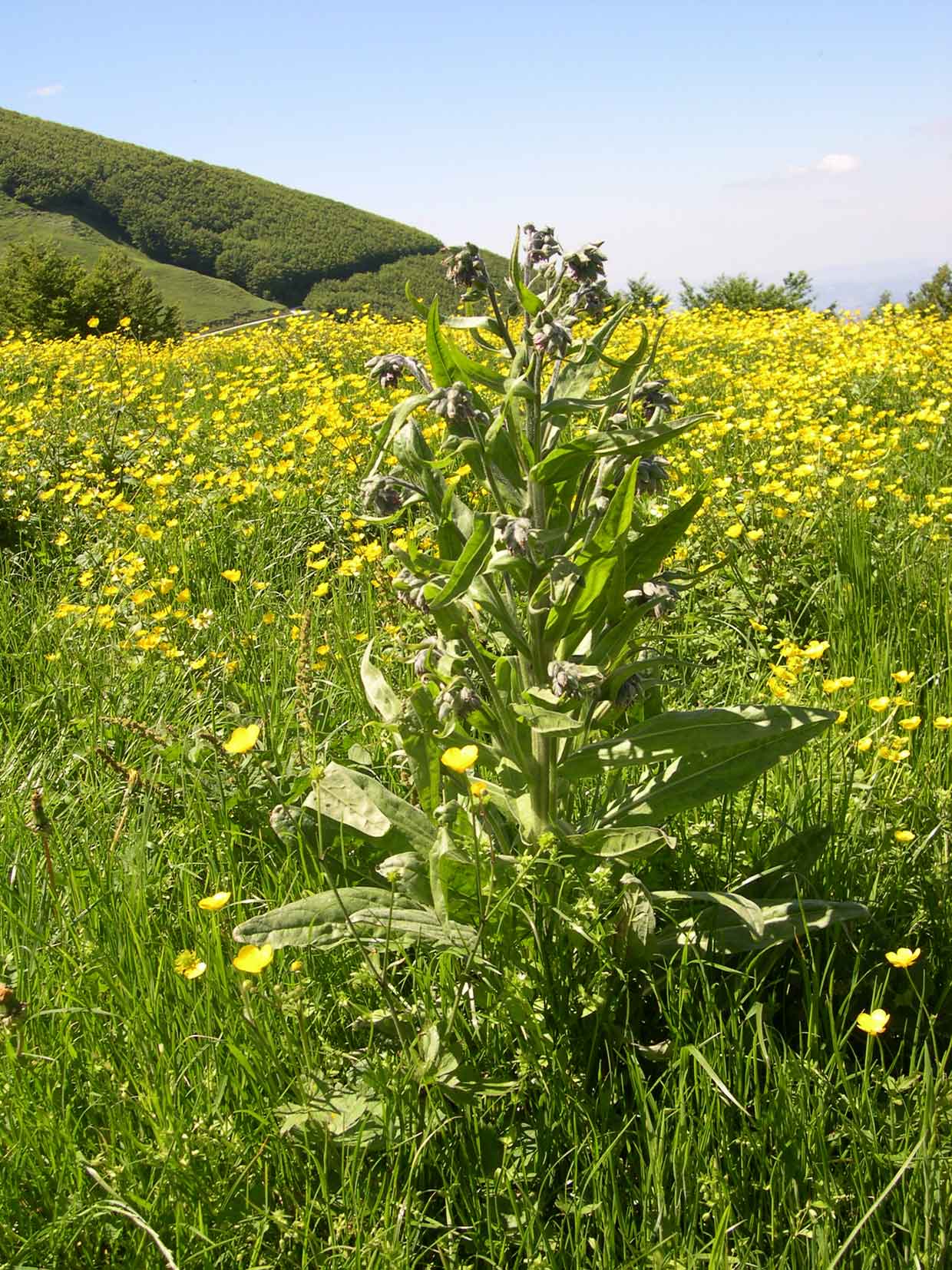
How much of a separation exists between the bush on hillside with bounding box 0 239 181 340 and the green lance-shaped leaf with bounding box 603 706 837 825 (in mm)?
19768

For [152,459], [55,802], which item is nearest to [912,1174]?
[55,802]

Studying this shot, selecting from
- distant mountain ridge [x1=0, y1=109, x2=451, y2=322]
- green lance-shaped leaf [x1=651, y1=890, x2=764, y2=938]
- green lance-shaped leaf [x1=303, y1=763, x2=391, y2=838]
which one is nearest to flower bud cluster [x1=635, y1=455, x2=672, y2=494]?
green lance-shaped leaf [x1=651, y1=890, x2=764, y2=938]

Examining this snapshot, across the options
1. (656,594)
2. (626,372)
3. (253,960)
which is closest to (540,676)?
(656,594)

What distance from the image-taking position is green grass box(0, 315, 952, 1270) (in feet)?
5.02

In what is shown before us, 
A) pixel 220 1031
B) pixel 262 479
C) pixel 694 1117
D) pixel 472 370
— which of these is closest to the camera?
pixel 694 1117

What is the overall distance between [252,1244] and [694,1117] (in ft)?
2.47

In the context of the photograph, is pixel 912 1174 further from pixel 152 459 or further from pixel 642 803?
pixel 152 459

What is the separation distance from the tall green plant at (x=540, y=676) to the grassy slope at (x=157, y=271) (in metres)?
101

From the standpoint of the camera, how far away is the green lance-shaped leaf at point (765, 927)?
77.7 inches

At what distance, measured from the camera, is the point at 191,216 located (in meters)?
116

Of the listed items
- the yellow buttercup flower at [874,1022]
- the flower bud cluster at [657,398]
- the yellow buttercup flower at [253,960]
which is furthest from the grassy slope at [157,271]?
the yellow buttercup flower at [874,1022]

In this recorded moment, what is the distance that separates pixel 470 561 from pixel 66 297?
22.2 meters

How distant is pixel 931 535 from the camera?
405cm

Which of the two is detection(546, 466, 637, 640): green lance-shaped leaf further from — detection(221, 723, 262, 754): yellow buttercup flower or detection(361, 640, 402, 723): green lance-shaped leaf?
detection(221, 723, 262, 754): yellow buttercup flower
